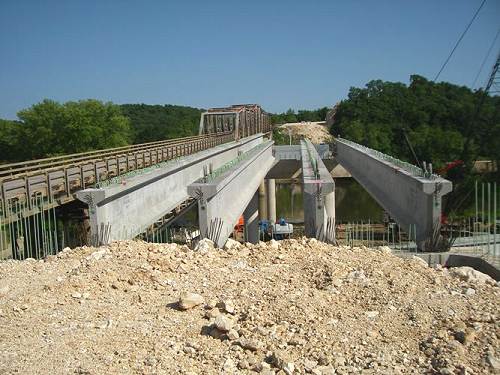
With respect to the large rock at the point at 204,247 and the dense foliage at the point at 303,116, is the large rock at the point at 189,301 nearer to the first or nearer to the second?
the large rock at the point at 204,247

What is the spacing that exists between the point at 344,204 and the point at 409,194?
153ft

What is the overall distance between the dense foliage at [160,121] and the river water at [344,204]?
25790 millimetres

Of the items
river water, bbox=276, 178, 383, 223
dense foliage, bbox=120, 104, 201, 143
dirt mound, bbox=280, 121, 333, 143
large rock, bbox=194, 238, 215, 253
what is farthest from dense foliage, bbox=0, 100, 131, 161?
dirt mound, bbox=280, 121, 333, 143

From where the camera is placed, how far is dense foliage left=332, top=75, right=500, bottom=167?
6688 centimetres

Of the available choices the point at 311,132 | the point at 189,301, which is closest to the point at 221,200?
the point at 189,301

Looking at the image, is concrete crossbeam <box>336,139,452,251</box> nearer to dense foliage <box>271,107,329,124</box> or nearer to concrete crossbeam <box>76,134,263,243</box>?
concrete crossbeam <box>76,134,263,243</box>

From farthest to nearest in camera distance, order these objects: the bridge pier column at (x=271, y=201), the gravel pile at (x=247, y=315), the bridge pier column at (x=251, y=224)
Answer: the bridge pier column at (x=271, y=201) < the bridge pier column at (x=251, y=224) < the gravel pile at (x=247, y=315)

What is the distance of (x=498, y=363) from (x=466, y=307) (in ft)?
6.42

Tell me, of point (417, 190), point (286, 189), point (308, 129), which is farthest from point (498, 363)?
point (308, 129)

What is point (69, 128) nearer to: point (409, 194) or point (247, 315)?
point (409, 194)

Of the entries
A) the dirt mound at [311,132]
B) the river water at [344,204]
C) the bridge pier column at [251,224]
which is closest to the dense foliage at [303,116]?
the dirt mound at [311,132]

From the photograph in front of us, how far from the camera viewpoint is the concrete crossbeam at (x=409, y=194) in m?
15.9

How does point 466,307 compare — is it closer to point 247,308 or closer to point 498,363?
point 498,363

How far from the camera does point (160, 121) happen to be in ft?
429
